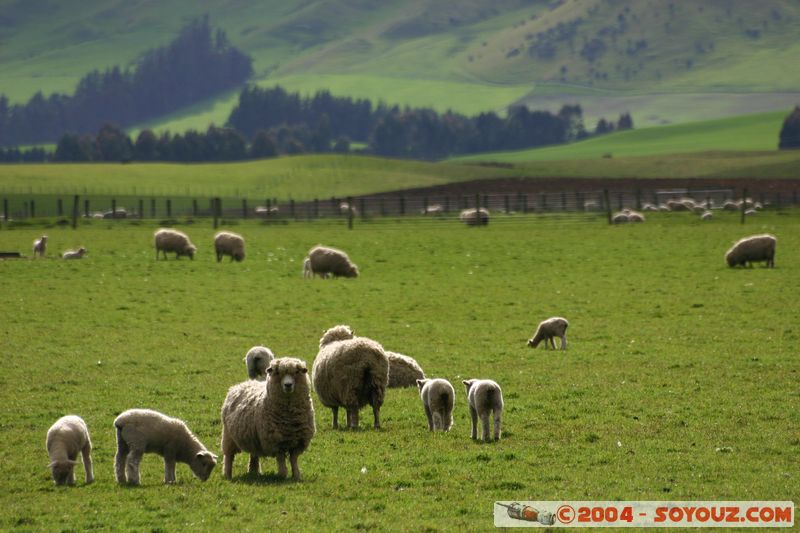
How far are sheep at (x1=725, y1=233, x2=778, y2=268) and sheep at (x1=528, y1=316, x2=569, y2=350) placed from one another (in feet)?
50.8

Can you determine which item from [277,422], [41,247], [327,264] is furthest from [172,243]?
[277,422]

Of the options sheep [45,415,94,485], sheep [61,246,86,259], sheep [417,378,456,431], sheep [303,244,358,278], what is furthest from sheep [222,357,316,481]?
sheep [61,246,86,259]

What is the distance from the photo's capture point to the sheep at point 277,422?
43.2ft

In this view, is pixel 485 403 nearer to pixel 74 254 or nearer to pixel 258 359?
pixel 258 359

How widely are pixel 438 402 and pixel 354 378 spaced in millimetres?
1361

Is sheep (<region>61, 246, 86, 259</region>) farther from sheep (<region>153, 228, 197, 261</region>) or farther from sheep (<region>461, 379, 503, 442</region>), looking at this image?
sheep (<region>461, 379, 503, 442</region>)

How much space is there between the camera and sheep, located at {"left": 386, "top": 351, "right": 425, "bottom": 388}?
64.7ft

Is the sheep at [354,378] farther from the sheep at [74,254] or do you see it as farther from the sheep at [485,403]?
the sheep at [74,254]

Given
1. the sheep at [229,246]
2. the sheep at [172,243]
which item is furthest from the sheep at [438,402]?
the sheep at [172,243]

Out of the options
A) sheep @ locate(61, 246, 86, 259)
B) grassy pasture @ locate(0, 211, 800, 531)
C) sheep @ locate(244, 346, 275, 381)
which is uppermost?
sheep @ locate(61, 246, 86, 259)

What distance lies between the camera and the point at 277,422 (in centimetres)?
1316

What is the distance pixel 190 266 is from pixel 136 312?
1137 centimetres

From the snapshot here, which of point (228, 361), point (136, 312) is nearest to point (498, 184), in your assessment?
point (136, 312)

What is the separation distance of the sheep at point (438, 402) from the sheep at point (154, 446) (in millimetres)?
3409
